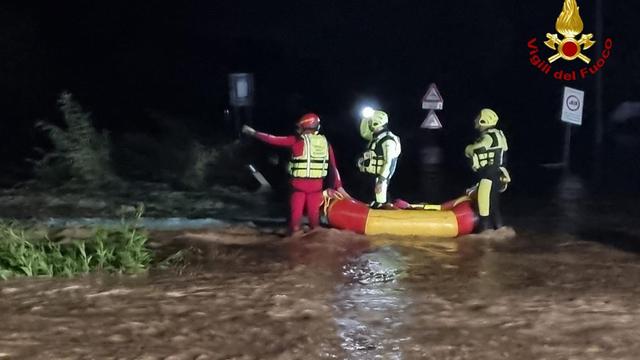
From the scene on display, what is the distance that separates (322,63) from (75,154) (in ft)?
64.6

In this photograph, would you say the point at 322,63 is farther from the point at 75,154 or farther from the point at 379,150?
the point at 379,150

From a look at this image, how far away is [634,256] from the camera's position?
12.0m

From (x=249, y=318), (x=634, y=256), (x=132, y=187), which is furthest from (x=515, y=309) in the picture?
(x=132, y=187)

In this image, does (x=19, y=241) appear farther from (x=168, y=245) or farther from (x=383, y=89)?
(x=383, y=89)

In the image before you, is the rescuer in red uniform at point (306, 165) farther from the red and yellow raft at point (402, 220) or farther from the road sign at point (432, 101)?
the road sign at point (432, 101)

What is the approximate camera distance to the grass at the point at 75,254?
33.7 ft

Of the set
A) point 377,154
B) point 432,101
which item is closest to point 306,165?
point 377,154

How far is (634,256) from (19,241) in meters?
7.10

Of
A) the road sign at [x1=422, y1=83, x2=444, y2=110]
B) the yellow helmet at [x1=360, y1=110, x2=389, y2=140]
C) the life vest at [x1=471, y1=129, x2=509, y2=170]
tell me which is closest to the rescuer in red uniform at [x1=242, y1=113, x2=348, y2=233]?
the yellow helmet at [x1=360, y1=110, x2=389, y2=140]

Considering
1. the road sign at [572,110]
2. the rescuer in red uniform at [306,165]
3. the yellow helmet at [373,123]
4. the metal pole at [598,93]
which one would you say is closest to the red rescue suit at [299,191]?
the rescuer in red uniform at [306,165]

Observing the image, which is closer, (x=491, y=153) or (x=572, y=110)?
(x=491, y=153)

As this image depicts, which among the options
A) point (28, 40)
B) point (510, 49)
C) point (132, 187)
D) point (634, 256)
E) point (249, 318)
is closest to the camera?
point (249, 318)

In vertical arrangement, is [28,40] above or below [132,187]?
above

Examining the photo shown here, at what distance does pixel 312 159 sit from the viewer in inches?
504
